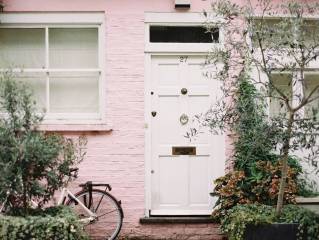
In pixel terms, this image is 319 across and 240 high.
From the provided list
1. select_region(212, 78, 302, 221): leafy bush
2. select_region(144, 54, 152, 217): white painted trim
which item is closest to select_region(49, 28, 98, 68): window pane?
select_region(144, 54, 152, 217): white painted trim

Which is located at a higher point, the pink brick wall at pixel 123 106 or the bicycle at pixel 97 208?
the pink brick wall at pixel 123 106

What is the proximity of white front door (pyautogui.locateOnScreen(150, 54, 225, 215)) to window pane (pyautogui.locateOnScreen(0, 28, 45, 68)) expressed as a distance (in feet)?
5.93

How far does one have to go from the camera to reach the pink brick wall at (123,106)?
9031 millimetres

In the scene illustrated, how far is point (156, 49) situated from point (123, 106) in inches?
40.7

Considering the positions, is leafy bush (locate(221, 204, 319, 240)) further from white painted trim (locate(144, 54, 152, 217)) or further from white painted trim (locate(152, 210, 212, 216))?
white painted trim (locate(144, 54, 152, 217))

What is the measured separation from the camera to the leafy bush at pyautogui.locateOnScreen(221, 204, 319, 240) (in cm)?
726

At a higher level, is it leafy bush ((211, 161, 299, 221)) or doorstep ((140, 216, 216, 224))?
leafy bush ((211, 161, 299, 221))

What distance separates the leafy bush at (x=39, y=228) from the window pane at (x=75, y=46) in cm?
329

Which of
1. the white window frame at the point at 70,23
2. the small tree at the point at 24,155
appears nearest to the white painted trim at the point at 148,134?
the white window frame at the point at 70,23

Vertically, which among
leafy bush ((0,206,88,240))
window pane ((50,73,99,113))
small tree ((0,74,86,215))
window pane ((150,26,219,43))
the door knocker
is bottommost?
leafy bush ((0,206,88,240))

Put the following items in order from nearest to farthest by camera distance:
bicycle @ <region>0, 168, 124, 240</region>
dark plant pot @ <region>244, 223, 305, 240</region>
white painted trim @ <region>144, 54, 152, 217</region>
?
dark plant pot @ <region>244, 223, 305, 240</region>
bicycle @ <region>0, 168, 124, 240</region>
white painted trim @ <region>144, 54, 152, 217</region>

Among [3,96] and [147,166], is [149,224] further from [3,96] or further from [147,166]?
[3,96]

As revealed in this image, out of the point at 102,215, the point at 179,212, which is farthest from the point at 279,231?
the point at 102,215

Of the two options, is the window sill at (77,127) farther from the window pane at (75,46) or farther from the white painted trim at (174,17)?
the white painted trim at (174,17)
